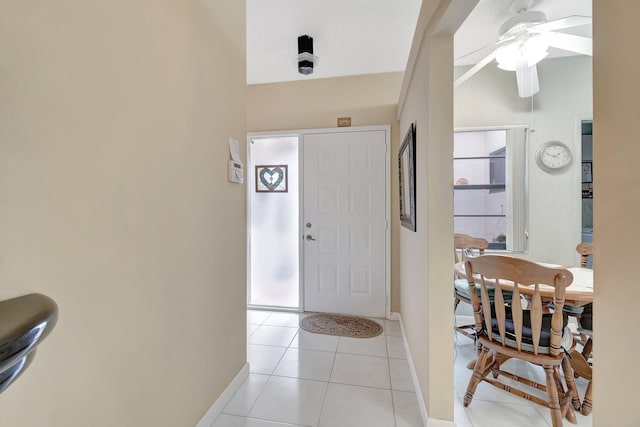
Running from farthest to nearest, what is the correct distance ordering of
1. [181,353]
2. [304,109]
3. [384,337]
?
[304,109]
[384,337]
[181,353]

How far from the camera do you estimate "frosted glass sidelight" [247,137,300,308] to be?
3414mm

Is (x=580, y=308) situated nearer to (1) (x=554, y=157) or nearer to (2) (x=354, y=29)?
(1) (x=554, y=157)

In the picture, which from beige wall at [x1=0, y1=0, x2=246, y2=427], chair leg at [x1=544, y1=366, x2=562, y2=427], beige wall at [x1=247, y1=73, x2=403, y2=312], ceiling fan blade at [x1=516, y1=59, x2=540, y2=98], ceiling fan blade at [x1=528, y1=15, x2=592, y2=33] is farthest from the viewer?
beige wall at [x1=247, y1=73, x2=403, y2=312]

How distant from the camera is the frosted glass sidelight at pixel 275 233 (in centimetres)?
341

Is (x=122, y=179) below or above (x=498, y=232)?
above

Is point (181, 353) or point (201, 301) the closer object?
point (181, 353)

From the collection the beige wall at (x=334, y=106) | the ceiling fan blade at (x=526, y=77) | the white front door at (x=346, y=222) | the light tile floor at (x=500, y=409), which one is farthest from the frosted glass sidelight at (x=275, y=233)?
the ceiling fan blade at (x=526, y=77)

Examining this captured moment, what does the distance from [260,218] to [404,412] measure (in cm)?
246

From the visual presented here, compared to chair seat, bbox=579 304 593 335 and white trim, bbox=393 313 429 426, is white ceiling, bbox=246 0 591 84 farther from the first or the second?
white trim, bbox=393 313 429 426

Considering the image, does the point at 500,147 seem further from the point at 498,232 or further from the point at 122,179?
the point at 122,179

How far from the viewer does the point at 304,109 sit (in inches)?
131

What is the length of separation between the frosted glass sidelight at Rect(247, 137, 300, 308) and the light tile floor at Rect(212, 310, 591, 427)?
2.78 ft

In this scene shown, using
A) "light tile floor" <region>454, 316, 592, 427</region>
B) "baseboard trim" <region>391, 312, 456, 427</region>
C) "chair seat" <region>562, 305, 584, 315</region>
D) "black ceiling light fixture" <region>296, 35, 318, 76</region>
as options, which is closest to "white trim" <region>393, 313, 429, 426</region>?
"baseboard trim" <region>391, 312, 456, 427</region>

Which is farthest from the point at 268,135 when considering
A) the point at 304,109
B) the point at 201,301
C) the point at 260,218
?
the point at 201,301
